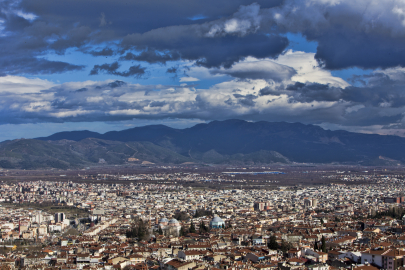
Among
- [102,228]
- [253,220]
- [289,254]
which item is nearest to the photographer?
[289,254]

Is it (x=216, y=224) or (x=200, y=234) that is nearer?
(x=200, y=234)

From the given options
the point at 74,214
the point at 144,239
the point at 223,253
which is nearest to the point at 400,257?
the point at 223,253

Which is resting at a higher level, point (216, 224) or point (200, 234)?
point (200, 234)

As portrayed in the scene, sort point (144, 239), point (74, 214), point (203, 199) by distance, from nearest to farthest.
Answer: point (144, 239) < point (74, 214) < point (203, 199)

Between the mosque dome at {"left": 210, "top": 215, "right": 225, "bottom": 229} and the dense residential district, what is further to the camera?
the mosque dome at {"left": 210, "top": 215, "right": 225, "bottom": 229}

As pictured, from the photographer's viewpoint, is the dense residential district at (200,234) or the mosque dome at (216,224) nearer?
the dense residential district at (200,234)

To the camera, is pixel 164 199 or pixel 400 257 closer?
pixel 400 257

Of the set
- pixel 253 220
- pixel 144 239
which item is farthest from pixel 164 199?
pixel 144 239

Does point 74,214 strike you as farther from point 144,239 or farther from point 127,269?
point 127,269
